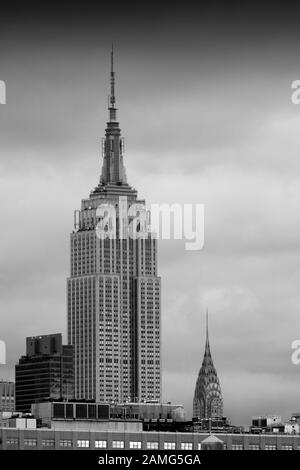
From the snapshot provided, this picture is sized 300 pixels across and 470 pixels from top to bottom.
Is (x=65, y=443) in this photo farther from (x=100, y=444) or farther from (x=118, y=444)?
(x=118, y=444)

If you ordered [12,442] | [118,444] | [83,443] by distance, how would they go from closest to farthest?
1. [12,442]
2. [83,443]
3. [118,444]

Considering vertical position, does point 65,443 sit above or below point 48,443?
above

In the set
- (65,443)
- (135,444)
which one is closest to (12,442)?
(65,443)

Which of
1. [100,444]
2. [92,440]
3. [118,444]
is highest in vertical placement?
[92,440]

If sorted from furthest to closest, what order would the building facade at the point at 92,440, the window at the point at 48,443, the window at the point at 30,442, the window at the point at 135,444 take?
the window at the point at 135,444 < the building facade at the point at 92,440 < the window at the point at 48,443 < the window at the point at 30,442

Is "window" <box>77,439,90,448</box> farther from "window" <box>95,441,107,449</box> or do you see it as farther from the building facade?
"window" <box>95,441,107,449</box>

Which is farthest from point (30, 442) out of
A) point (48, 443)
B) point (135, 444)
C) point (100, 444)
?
point (135, 444)

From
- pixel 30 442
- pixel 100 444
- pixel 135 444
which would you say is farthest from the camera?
pixel 135 444

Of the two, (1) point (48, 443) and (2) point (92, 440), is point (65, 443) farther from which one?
(2) point (92, 440)

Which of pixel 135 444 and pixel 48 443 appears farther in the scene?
pixel 135 444

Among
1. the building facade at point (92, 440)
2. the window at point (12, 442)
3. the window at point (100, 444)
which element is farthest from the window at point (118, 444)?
the window at point (12, 442)

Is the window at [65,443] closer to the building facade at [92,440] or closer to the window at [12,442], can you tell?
the building facade at [92,440]

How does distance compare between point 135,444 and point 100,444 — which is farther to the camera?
point 135,444
